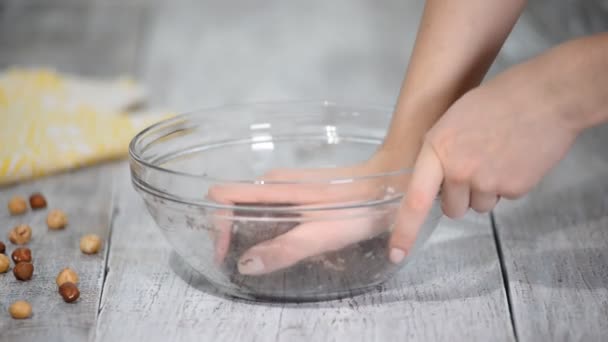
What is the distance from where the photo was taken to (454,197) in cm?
86

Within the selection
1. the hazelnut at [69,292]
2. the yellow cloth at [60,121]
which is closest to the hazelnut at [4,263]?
the hazelnut at [69,292]

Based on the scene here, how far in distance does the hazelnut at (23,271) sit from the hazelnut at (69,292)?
8 cm

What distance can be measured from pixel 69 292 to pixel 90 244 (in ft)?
0.49

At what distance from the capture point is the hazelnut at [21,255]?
1.04m

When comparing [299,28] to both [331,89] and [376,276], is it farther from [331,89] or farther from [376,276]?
[376,276]

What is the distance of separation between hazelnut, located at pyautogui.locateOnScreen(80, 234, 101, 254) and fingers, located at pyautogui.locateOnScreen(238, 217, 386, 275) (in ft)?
0.88

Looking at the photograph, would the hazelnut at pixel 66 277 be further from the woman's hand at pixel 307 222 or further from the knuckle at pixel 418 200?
the knuckle at pixel 418 200

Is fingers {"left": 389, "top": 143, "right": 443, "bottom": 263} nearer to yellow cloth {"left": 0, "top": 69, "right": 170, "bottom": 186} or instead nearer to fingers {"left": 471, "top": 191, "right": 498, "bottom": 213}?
fingers {"left": 471, "top": 191, "right": 498, "bottom": 213}

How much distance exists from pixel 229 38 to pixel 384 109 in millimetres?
1366

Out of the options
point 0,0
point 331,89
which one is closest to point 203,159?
point 331,89

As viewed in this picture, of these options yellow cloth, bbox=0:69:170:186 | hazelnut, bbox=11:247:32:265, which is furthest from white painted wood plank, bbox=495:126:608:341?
yellow cloth, bbox=0:69:170:186

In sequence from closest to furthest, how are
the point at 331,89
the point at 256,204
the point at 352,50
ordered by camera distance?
1. the point at 256,204
2. the point at 331,89
3. the point at 352,50

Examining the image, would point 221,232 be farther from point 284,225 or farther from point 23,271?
point 23,271

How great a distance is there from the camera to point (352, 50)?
2301mm
